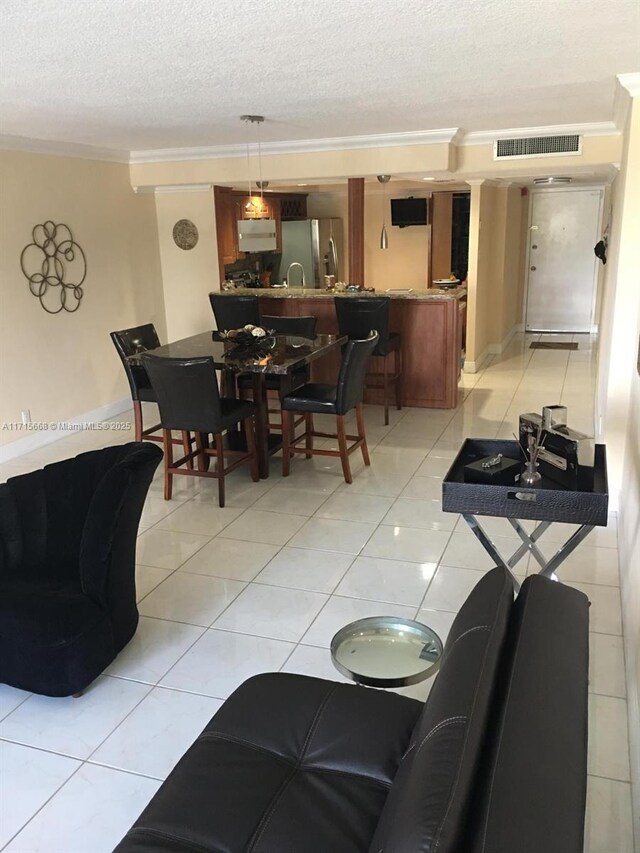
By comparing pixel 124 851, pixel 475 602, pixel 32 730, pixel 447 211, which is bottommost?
pixel 32 730

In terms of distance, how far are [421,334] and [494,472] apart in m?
3.95

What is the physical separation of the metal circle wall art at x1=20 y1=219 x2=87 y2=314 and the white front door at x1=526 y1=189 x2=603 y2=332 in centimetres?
722

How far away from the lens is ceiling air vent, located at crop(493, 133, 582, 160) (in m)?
5.39

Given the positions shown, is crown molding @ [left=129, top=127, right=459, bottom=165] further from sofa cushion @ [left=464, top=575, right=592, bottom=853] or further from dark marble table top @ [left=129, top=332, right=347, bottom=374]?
sofa cushion @ [left=464, top=575, right=592, bottom=853]

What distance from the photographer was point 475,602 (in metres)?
1.75

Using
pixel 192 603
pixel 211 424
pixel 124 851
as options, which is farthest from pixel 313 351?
pixel 124 851

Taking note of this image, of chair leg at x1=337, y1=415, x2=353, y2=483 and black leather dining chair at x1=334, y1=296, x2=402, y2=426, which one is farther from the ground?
black leather dining chair at x1=334, y1=296, x2=402, y2=426

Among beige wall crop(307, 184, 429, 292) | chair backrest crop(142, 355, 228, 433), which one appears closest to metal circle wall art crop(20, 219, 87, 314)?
chair backrest crop(142, 355, 228, 433)

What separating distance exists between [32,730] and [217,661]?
70 cm

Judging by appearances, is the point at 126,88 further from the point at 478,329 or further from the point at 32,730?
the point at 478,329

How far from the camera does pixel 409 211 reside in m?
9.99

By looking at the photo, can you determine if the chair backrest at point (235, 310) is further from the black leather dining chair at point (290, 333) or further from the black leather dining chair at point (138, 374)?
the black leather dining chair at point (138, 374)

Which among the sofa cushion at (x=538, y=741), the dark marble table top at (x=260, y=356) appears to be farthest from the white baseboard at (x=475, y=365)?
the sofa cushion at (x=538, y=741)

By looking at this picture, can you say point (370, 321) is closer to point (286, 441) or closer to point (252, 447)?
point (286, 441)
